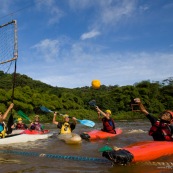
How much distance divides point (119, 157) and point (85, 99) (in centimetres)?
3507

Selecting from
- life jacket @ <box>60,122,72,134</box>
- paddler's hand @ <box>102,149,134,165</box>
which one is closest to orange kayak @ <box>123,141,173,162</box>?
paddler's hand @ <box>102,149,134,165</box>

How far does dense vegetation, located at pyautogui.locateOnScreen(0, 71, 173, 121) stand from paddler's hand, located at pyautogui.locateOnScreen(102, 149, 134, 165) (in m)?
21.7

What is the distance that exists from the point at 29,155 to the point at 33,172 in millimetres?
1800

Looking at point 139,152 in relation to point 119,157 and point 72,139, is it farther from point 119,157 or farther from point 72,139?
point 72,139

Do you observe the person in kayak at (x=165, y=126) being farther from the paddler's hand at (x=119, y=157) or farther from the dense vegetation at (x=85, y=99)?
the dense vegetation at (x=85, y=99)

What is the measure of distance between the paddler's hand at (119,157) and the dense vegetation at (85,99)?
2170cm

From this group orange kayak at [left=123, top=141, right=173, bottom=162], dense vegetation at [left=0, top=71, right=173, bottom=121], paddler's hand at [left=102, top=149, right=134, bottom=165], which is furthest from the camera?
dense vegetation at [left=0, top=71, right=173, bottom=121]

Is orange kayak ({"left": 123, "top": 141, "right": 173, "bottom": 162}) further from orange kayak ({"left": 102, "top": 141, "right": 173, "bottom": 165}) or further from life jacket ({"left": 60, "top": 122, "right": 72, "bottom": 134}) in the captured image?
life jacket ({"left": 60, "top": 122, "right": 72, "bottom": 134})

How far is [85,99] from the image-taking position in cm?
4006

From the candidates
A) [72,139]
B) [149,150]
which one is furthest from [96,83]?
[149,150]

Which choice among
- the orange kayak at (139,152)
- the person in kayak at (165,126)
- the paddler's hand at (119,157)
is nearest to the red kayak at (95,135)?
the person in kayak at (165,126)

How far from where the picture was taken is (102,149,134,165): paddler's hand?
5.02 metres

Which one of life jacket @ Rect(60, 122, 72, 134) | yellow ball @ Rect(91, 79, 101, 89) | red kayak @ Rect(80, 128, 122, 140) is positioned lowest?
red kayak @ Rect(80, 128, 122, 140)

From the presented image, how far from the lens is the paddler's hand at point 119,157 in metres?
5.02
